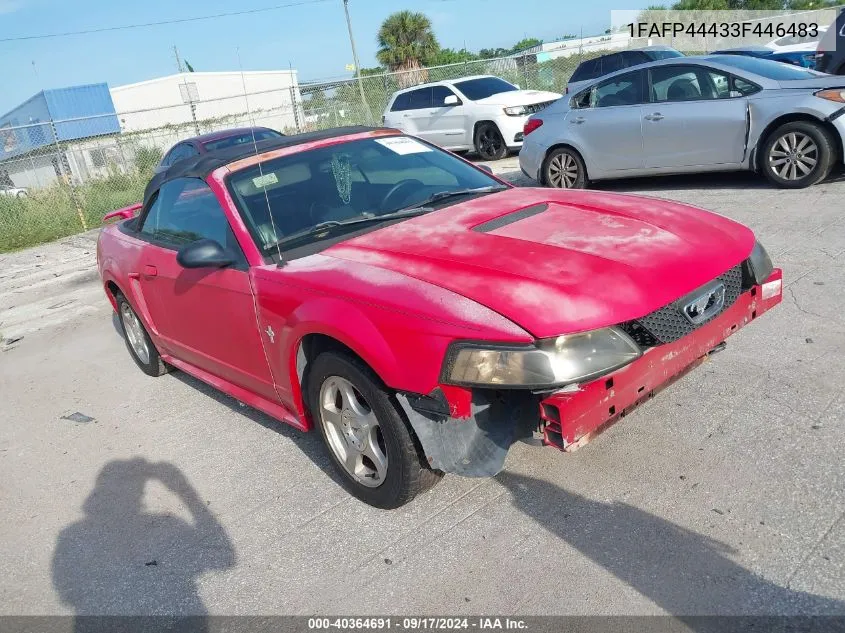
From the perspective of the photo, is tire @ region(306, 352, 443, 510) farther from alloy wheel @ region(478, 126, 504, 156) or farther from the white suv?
alloy wheel @ region(478, 126, 504, 156)

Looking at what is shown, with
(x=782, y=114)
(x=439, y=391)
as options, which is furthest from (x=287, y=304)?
(x=782, y=114)

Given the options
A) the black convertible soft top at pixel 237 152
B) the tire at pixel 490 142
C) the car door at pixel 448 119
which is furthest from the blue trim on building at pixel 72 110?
the black convertible soft top at pixel 237 152

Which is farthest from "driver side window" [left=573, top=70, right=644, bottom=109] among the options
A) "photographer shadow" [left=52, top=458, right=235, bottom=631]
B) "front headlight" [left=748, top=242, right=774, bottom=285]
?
"photographer shadow" [left=52, top=458, right=235, bottom=631]

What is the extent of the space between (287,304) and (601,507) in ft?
5.42

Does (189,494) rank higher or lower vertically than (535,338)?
lower

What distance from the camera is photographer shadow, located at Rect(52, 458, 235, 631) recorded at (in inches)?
115

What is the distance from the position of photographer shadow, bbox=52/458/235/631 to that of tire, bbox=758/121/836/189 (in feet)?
23.5

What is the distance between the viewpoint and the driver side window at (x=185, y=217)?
3873mm

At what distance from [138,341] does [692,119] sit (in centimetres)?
655

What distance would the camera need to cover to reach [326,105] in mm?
20500

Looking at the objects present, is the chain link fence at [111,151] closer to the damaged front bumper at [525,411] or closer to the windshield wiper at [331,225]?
the windshield wiper at [331,225]

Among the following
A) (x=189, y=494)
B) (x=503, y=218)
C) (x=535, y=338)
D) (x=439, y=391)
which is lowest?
(x=189, y=494)

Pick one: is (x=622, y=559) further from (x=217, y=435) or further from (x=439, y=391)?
(x=217, y=435)

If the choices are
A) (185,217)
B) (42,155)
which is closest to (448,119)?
(42,155)
